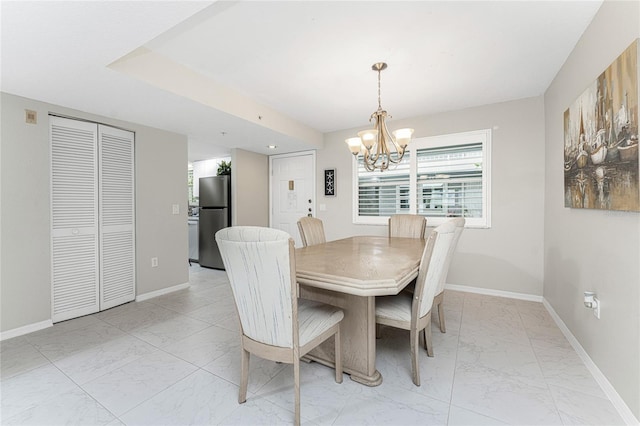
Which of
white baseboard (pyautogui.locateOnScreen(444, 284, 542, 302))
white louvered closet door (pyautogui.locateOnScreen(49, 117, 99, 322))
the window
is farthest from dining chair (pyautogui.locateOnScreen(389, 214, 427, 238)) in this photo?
white louvered closet door (pyautogui.locateOnScreen(49, 117, 99, 322))

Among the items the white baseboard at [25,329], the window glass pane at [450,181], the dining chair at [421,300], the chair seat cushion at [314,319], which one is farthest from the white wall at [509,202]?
the white baseboard at [25,329]

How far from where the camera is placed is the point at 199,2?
139cm

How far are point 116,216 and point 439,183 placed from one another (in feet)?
12.6

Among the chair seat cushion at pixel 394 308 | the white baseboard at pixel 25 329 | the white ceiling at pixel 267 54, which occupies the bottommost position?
the white baseboard at pixel 25 329

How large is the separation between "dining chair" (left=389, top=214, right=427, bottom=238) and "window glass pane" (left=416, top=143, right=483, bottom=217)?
64 cm

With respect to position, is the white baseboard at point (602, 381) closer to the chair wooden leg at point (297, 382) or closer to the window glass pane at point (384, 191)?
the chair wooden leg at point (297, 382)

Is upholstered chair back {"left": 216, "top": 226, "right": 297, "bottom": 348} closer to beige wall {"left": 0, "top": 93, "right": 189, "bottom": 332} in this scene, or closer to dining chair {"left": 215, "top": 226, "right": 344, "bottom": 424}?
dining chair {"left": 215, "top": 226, "right": 344, "bottom": 424}

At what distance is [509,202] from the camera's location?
3211 millimetres

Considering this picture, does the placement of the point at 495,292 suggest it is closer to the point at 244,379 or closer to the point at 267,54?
the point at 244,379

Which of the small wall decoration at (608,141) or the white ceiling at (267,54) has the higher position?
the white ceiling at (267,54)

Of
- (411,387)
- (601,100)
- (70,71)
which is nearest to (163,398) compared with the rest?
(411,387)

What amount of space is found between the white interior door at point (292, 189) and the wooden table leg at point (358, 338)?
2.99m

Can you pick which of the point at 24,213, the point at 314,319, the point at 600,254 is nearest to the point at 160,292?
the point at 24,213

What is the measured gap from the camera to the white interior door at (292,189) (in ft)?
15.4
